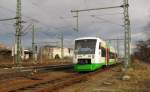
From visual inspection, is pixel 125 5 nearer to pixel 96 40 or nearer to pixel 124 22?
pixel 124 22

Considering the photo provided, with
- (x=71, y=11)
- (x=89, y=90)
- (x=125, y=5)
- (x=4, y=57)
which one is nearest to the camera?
(x=89, y=90)

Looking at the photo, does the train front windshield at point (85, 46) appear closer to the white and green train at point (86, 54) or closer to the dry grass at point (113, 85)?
the white and green train at point (86, 54)

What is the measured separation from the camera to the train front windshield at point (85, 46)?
94.7 ft

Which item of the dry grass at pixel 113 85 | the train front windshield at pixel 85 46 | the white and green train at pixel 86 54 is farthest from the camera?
the train front windshield at pixel 85 46

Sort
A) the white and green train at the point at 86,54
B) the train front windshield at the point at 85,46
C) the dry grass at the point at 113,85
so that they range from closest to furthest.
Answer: the dry grass at the point at 113,85 < the white and green train at the point at 86,54 < the train front windshield at the point at 85,46

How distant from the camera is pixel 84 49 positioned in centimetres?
2889

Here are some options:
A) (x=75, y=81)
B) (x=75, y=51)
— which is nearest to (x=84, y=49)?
(x=75, y=51)

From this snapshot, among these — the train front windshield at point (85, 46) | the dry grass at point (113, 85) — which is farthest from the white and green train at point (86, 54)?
the dry grass at point (113, 85)

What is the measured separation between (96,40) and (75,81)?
30.3 ft

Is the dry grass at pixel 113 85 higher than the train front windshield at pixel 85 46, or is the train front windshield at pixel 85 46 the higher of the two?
the train front windshield at pixel 85 46

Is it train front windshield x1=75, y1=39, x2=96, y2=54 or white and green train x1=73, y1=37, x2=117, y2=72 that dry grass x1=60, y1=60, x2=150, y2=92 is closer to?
white and green train x1=73, y1=37, x2=117, y2=72

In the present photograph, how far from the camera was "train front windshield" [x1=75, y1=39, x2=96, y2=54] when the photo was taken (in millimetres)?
28875

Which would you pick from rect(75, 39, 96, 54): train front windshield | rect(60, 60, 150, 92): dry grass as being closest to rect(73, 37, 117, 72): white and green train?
rect(75, 39, 96, 54): train front windshield

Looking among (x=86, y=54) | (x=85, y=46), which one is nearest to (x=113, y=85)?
(x=86, y=54)
